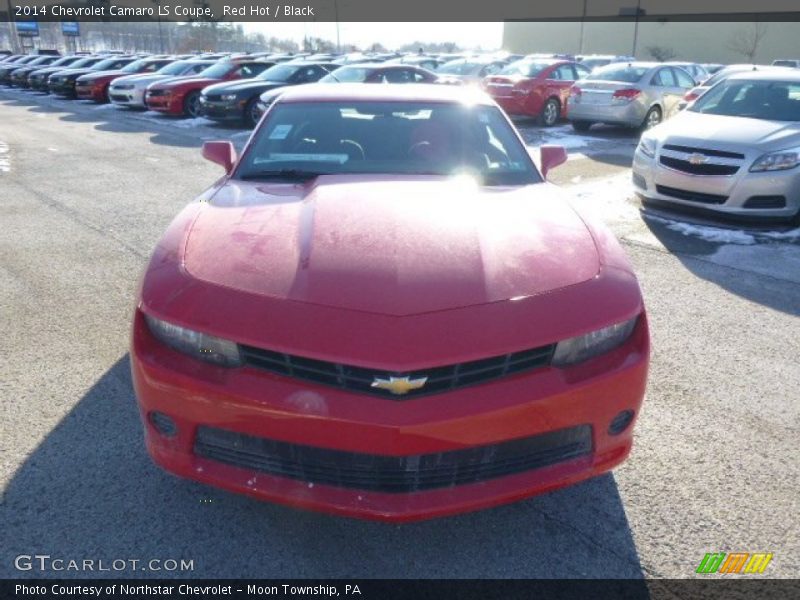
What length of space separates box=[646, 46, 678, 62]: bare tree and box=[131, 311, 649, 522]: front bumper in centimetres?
5883

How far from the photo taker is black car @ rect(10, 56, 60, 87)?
2738 centimetres

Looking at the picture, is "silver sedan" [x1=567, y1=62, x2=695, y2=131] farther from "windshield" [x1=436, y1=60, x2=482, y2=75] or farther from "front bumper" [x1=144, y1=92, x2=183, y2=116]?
"front bumper" [x1=144, y1=92, x2=183, y2=116]

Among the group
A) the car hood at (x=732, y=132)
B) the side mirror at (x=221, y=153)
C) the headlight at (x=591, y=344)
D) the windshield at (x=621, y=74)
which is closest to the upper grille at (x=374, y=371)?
the headlight at (x=591, y=344)

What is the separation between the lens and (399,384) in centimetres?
196

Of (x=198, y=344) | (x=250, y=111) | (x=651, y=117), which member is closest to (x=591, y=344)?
(x=198, y=344)

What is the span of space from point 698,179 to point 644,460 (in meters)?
4.48

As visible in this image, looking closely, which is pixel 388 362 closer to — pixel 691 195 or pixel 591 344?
pixel 591 344

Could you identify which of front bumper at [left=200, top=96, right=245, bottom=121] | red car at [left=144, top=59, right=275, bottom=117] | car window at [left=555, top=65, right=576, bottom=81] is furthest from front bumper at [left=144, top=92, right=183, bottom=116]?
car window at [left=555, top=65, right=576, bottom=81]

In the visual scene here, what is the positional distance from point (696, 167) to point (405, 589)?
5711 millimetres

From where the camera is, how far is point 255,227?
2.61 metres

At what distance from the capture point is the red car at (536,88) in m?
14.4

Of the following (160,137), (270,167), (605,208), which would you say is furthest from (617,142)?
(270,167)

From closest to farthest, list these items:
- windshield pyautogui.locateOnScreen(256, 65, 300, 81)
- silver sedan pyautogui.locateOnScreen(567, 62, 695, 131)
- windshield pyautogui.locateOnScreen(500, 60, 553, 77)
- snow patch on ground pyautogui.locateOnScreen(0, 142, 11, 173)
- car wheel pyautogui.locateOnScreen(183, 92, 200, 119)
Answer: snow patch on ground pyautogui.locateOnScreen(0, 142, 11, 173)
silver sedan pyautogui.locateOnScreen(567, 62, 695, 131)
windshield pyautogui.locateOnScreen(500, 60, 553, 77)
windshield pyautogui.locateOnScreen(256, 65, 300, 81)
car wheel pyautogui.locateOnScreen(183, 92, 200, 119)

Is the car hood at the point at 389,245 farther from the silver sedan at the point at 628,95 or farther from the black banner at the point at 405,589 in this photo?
the silver sedan at the point at 628,95
